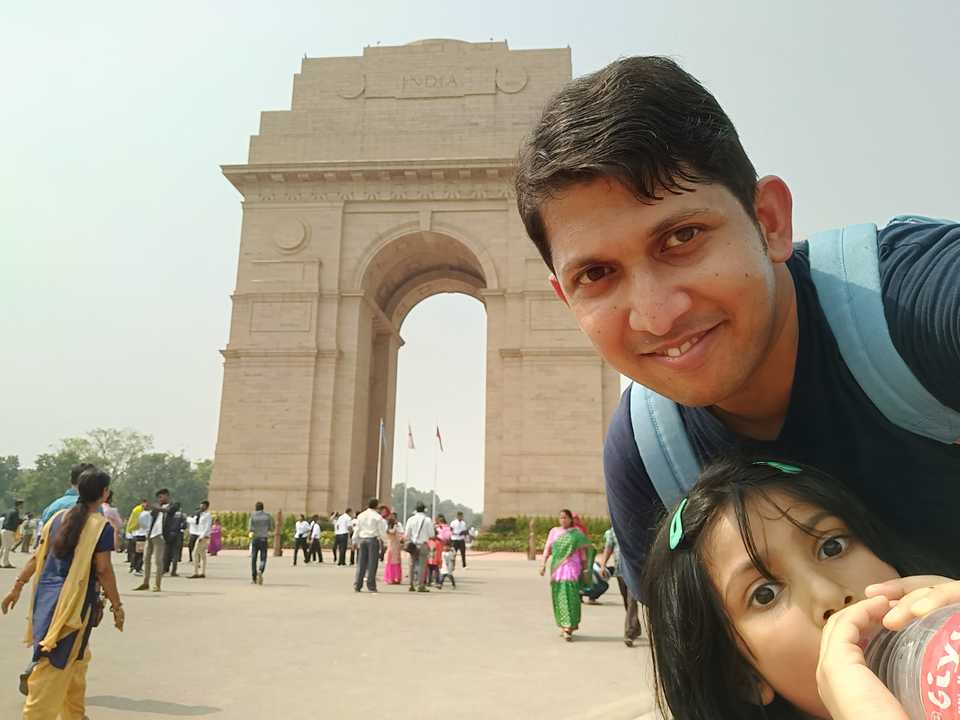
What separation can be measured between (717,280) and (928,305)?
1.07 feet

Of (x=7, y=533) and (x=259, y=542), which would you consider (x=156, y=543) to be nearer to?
(x=259, y=542)

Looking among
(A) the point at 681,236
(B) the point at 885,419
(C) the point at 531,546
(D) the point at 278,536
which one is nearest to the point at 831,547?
(B) the point at 885,419

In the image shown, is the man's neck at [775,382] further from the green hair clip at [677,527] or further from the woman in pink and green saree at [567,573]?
the woman in pink and green saree at [567,573]

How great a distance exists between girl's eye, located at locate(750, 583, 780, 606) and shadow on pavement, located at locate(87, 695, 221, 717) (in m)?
4.39

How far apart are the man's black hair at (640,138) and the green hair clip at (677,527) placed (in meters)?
0.58

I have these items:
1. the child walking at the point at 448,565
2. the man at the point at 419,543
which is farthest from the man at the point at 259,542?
the child walking at the point at 448,565

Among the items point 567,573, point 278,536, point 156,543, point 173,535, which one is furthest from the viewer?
point 278,536

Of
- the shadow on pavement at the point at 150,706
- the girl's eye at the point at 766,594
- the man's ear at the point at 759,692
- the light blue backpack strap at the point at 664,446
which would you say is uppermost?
the light blue backpack strap at the point at 664,446

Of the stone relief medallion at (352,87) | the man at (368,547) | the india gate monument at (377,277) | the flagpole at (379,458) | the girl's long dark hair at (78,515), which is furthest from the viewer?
the stone relief medallion at (352,87)

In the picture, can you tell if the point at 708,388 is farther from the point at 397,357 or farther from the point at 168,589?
the point at 397,357

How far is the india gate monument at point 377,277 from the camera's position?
2498 centimetres

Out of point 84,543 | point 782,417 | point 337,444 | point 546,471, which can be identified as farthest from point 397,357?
point 782,417

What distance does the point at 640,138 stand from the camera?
1266mm

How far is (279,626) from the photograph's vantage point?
809 cm
